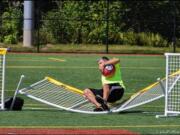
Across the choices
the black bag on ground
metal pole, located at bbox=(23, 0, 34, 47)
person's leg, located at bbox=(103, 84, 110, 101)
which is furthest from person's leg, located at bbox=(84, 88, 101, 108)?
metal pole, located at bbox=(23, 0, 34, 47)

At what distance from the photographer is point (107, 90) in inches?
536

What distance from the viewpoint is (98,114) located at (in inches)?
516

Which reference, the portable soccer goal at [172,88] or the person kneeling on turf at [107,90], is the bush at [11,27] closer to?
the person kneeling on turf at [107,90]

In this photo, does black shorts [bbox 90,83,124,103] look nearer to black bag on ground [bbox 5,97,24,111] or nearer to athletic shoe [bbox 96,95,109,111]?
athletic shoe [bbox 96,95,109,111]

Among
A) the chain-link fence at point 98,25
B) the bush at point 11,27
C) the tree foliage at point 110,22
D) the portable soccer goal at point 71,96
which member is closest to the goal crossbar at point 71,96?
the portable soccer goal at point 71,96

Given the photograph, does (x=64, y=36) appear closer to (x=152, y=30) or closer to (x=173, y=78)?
(x=152, y=30)

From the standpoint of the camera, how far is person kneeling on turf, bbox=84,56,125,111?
529 inches

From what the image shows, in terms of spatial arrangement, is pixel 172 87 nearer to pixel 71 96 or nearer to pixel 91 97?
pixel 91 97

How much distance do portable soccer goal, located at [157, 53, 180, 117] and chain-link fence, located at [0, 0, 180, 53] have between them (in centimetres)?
2414

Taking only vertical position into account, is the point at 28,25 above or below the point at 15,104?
below

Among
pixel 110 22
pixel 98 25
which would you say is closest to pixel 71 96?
pixel 98 25

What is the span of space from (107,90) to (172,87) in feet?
4.63

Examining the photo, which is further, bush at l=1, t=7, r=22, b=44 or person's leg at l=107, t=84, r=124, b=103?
bush at l=1, t=7, r=22, b=44

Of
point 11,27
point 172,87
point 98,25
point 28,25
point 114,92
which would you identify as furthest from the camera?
point 11,27
